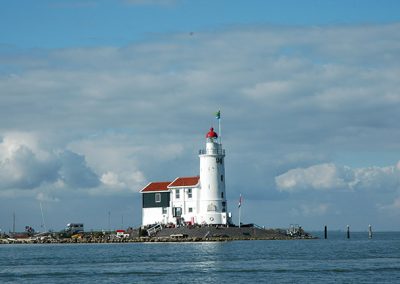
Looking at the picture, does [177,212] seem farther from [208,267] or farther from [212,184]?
[208,267]

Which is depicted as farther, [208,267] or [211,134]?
[211,134]

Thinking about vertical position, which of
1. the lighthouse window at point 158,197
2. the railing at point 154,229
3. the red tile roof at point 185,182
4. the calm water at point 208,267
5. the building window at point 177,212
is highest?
the red tile roof at point 185,182

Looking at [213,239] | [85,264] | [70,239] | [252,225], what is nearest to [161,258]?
[85,264]

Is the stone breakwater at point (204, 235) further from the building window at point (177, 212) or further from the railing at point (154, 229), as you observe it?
the building window at point (177, 212)

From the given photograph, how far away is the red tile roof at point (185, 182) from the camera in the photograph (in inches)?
4555

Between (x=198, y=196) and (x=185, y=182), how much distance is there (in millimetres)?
3305

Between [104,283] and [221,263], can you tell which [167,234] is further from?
[104,283]

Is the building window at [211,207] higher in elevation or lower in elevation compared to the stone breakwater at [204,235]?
higher

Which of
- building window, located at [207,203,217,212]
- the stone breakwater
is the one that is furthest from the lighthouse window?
building window, located at [207,203,217,212]

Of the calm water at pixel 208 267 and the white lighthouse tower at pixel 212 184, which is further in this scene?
the white lighthouse tower at pixel 212 184

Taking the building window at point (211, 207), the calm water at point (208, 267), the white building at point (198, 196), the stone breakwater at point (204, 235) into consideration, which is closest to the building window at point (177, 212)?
the white building at point (198, 196)

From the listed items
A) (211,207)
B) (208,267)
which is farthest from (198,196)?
(208,267)

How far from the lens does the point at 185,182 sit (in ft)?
384

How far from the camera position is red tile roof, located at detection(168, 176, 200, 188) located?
11569 cm
